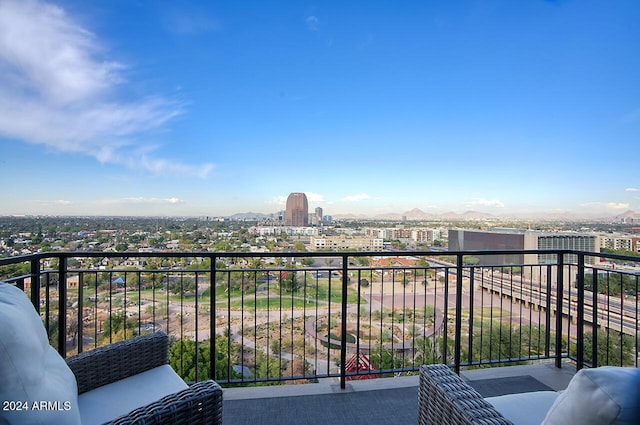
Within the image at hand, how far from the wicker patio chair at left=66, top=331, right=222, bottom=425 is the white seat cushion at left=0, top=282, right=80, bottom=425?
184 mm

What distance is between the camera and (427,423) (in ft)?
4.34

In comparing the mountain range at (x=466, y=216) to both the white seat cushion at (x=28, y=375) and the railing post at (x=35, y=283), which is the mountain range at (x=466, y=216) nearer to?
the railing post at (x=35, y=283)

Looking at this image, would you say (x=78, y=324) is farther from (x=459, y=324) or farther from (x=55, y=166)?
(x=55, y=166)

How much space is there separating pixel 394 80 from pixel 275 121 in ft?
13.1

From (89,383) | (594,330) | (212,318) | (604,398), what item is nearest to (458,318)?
(594,330)

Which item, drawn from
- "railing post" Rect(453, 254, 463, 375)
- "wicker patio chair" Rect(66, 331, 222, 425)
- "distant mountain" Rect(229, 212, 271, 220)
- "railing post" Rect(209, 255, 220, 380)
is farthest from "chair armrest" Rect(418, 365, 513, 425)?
"distant mountain" Rect(229, 212, 271, 220)

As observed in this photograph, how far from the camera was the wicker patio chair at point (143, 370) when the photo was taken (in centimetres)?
107

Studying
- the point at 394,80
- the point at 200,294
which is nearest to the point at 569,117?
the point at 394,80

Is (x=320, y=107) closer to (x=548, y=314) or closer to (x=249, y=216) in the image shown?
(x=249, y=216)

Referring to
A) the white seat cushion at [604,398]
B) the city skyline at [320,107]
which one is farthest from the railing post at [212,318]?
the city skyline at [320,107]

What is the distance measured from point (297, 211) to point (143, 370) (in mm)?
6900

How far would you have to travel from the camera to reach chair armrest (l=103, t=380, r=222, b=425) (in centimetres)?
103

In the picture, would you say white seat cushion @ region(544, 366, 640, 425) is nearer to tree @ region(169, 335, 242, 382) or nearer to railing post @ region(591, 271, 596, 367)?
tree @ region(169, 335, 242, 382)

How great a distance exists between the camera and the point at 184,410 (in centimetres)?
112
